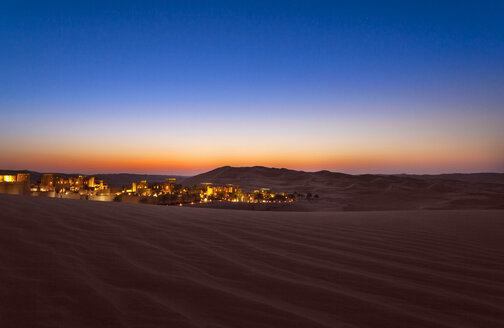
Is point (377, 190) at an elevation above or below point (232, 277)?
below

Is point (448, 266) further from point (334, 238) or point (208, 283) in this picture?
point (208, 283)

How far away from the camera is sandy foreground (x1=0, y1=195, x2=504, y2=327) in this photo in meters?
1.82

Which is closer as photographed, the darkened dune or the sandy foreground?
the sandy foreground

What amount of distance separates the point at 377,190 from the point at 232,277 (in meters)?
39.4

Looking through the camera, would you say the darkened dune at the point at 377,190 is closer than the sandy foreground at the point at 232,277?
No

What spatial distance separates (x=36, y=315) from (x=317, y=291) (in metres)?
1.71

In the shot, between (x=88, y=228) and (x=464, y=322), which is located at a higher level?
(x=88, y=228)

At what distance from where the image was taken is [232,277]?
246 centimetres

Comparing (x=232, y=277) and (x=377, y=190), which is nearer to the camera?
(x=232, y=277)

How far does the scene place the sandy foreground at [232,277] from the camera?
1.82 metres

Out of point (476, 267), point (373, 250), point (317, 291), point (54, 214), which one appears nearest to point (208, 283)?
point (317, 291)

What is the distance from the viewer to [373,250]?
139 inches

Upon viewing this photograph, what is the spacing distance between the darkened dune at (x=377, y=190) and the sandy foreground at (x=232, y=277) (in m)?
14.0

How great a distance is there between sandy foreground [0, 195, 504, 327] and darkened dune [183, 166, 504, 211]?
14.0m
